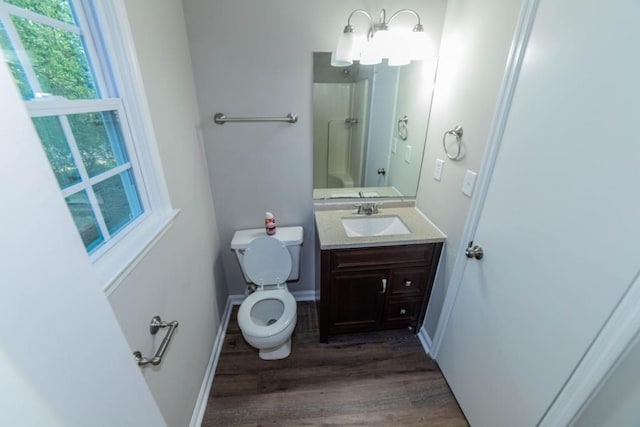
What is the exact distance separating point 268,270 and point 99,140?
1249 mm

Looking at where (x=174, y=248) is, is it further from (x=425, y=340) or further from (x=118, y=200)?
(x=425, y=340)

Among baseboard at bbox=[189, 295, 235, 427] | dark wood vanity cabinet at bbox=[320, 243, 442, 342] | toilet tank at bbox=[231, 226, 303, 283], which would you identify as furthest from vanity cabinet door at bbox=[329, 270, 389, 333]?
baseboard at bbox=[189, 295, 235, 427]

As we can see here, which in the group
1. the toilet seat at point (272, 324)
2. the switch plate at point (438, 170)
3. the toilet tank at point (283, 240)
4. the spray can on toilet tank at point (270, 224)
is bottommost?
the toilet seat at point (272, 324)

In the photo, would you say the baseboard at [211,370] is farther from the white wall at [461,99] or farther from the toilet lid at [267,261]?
the white wall at [461,99]

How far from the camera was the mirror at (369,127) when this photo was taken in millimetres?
1698

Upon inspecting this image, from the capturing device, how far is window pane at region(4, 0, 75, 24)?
682mm

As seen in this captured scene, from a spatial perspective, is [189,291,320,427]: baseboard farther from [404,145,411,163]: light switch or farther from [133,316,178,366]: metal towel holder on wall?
[404,145,411,163]: light switch

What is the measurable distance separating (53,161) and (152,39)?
0.70 metres

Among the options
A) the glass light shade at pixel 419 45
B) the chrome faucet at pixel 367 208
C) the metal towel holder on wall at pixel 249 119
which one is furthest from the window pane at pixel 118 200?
the glass light shade at pixel 419 45

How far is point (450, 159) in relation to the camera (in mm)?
1522

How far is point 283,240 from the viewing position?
1.89m

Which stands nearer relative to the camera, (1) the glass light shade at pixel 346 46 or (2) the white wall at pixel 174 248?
(2) the white wall at pixel 174 248

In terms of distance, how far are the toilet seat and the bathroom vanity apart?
0.23 meters

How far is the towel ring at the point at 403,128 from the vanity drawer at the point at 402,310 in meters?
1.12
